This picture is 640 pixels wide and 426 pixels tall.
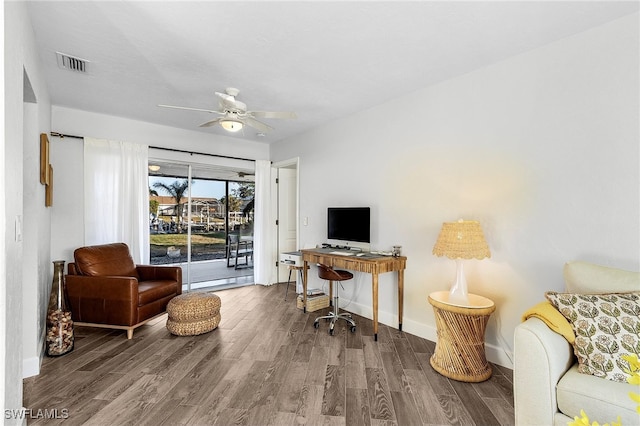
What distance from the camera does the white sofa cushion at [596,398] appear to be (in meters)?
1.33

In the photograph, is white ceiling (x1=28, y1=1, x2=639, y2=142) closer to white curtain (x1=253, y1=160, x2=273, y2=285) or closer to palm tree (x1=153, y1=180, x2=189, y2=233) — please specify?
palm tree (x1=153, y1=180, x2=189, y2=233)

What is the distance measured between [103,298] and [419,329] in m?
3.27

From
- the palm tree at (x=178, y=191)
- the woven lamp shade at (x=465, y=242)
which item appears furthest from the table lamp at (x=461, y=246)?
the palm tree at (x=178, y=191)

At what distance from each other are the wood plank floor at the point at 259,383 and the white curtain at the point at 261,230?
81.6 inches

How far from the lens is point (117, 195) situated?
3988 millimetres

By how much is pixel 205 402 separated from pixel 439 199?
2.62m

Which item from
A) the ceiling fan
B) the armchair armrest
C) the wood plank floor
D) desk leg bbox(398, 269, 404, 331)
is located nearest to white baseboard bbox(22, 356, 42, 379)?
the wood plank floor

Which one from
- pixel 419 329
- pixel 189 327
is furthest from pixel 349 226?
pixel 189 327

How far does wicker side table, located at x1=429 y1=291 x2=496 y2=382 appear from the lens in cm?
229

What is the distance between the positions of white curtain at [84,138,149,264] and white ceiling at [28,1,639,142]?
0.81 m

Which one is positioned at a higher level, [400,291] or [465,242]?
[465,242]

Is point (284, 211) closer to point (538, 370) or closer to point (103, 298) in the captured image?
point (103, 298)

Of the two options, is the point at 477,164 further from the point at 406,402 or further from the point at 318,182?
the point at 318,182

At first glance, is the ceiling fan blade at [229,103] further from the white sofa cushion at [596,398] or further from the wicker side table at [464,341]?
the white sofa cushion at [596,398]
